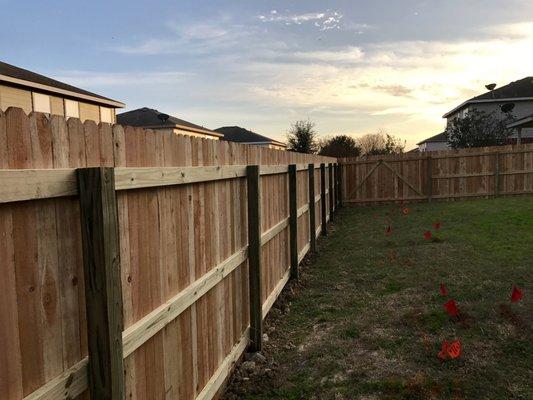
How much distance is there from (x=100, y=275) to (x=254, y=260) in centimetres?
266

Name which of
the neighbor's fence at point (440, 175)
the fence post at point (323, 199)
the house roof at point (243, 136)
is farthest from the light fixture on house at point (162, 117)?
the fence post at point (323, 199)

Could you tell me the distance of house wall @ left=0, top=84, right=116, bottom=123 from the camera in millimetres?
17684

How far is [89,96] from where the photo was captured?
2252cm

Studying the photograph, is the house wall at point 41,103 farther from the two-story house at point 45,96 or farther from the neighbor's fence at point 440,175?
the neighbor's fence at point 440,175

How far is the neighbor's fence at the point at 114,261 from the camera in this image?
1505 millimetres

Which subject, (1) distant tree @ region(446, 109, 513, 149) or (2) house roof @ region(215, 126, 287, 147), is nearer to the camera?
(1) distant tree @ region(446, 109, 513, 149)

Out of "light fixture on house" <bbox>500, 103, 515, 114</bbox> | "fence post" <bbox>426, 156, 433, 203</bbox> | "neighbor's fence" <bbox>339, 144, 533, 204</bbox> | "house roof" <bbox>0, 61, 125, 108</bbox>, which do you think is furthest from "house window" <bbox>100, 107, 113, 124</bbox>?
"light fixture on house" <bbox>500, 103, 515, 114</bbox>

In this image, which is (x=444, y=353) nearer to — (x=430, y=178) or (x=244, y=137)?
(x=430, y=178)

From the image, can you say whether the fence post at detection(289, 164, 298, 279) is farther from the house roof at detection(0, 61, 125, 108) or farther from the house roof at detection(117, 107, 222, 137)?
the house roof at detection(117, 107, 222, 137)

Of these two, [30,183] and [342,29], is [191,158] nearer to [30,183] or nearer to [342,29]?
[30,183]

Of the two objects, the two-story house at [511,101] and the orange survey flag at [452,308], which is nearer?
the orange survey flag at [452,308]

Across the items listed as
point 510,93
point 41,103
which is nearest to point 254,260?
point 41,103

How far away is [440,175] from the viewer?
58.3 feet

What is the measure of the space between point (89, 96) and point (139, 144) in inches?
875
